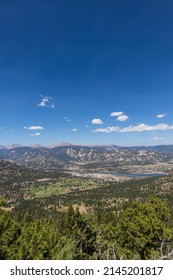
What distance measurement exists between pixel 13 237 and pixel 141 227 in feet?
50.8

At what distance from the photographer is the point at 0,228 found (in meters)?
28.9

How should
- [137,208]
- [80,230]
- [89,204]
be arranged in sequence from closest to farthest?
[137,208] → [80,230] → [89,204]

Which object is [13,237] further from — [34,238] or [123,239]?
[123,239]

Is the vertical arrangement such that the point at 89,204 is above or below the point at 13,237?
below
